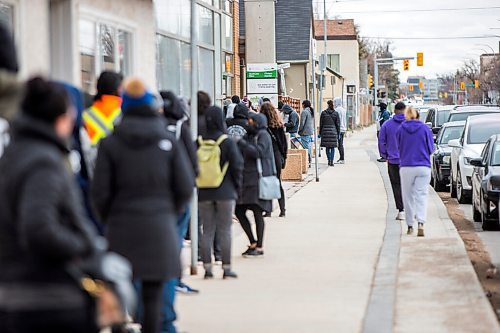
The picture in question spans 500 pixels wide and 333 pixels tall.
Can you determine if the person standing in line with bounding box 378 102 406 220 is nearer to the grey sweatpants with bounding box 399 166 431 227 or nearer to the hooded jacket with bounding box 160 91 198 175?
the grey sweatpants with bounding box 399 166 431 227

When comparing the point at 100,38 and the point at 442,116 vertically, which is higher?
the point at 100,38

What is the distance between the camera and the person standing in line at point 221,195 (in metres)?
11.0

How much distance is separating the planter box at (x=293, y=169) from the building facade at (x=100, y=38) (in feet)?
25.7

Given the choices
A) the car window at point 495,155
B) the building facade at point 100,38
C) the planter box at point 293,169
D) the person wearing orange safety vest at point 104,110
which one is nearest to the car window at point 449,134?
the planter box at point 293,169

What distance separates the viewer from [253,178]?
12758 mm

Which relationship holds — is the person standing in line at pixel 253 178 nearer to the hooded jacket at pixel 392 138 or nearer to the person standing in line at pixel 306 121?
the hooded jacket at pixel 392 138

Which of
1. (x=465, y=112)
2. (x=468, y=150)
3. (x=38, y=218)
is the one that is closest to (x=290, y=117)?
(x=465, y=112)

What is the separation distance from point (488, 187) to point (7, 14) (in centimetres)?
818

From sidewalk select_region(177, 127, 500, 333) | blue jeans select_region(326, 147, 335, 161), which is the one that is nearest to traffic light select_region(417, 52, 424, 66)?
blue jeans select_region(326, 147, 335, 161)

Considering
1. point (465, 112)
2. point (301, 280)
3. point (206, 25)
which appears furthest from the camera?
point (465, 112)

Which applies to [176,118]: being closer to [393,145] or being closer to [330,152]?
[393,145]

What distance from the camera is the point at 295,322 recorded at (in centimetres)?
909

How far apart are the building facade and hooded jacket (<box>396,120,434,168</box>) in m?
3.48

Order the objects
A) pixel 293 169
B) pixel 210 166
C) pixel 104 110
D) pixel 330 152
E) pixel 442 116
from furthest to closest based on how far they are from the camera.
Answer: pixel 442 116 → pixel 330 152 → pixel 293 169 → pixel 210 166 → pixel 104 110
